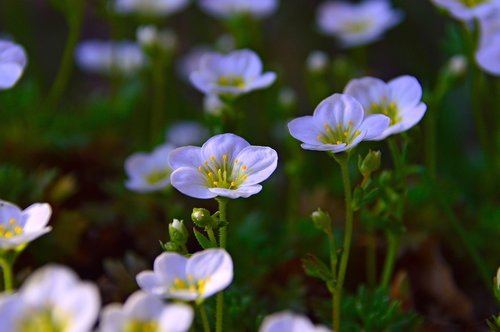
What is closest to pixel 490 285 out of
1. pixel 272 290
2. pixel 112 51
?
pixel 272 290

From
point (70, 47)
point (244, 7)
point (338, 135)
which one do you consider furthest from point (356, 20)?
point (338, 135)

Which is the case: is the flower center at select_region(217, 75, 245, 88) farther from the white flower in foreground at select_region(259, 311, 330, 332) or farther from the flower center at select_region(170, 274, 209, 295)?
the white flower in foreground at select_region(259, 311, 330, 332)

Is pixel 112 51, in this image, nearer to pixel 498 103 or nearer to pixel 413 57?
pixel 413 57

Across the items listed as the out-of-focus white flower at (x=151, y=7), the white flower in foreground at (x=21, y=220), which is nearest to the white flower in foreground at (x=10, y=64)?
the white flower in foreground at (x=21, y=220)

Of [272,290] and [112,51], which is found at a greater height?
[112,51]

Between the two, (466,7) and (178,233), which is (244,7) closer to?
(466,7)

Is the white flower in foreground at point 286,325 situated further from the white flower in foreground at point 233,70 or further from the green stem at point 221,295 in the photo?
the white flower in foreground at point 233,70
